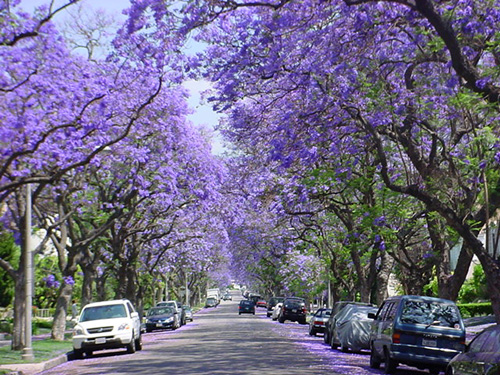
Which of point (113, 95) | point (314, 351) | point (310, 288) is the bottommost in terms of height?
point (314, 351)

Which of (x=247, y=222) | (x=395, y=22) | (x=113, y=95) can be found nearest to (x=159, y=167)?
(x=113, y=95)

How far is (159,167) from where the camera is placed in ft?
103

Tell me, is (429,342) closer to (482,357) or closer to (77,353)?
(482,357)

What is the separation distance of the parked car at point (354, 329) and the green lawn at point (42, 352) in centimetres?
886

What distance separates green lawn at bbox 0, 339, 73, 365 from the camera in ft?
73.4

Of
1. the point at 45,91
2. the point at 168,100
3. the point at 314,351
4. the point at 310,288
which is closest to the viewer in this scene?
the point at 45,91

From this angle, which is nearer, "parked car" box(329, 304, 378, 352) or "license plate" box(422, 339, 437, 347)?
"license plate" box(422, 339, 437, 347)

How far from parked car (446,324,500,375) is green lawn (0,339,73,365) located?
13331mm

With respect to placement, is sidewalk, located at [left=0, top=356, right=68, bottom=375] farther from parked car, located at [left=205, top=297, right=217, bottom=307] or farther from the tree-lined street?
parked car, located at [left=205, top=297, right=217, bottom=307]

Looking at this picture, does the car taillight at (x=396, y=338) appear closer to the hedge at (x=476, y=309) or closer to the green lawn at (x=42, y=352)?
the green lawn at (x=42, y=352)

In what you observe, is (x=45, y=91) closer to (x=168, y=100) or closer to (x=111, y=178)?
(x=168, y=100)

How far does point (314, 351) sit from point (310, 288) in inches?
1623

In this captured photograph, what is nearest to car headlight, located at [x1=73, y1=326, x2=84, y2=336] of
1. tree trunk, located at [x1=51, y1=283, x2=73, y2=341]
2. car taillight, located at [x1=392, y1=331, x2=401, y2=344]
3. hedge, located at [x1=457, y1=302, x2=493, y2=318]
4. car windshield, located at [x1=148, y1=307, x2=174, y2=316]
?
tree trunk, located at [x1=51, y1=283, x2=73, y2=341]

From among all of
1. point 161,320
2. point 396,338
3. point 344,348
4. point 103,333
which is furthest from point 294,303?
point 396,338
